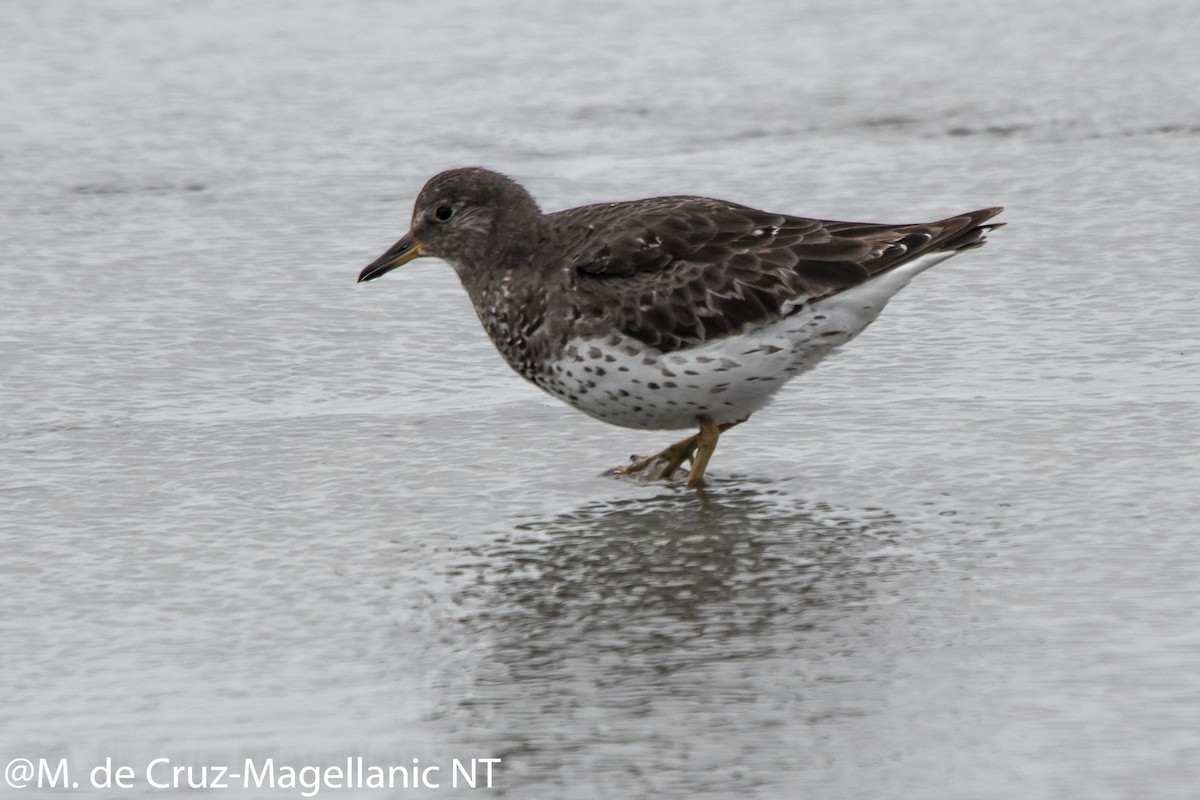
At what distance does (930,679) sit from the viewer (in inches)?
167

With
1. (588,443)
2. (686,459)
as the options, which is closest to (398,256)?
(588,443)

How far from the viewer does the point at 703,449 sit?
6.00 meters

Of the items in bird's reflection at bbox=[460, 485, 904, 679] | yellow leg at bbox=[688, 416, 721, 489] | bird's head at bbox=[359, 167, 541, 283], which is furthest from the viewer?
bird's head at bbox=[359, 167, 541, 283]

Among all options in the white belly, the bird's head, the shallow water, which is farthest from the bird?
the shallow water

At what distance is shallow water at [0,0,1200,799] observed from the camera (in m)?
4.07

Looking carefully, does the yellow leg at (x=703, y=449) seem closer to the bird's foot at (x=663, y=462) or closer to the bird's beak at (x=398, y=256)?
the bird's foot at (x=663, y=462)

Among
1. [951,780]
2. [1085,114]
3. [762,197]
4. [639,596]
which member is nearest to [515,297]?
[639,596]

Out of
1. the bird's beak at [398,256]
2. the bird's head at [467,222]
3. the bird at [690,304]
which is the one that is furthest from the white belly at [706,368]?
the bird's beak at [398,256]

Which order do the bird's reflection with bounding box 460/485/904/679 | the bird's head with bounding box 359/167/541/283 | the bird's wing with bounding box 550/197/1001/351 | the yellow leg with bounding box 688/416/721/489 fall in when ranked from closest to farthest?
1. the bird's reflection with bounding box 460/485/904/679
2. the yellow leg with bounding box 688/416/721/489
3. the bird's wing with bounding box 550/197/1001/351
4. the bird's head with bounding box 359/167/541/283

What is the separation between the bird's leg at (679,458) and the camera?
5938 mm

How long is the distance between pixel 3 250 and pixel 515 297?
2824 mm

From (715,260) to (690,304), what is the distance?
229 mm

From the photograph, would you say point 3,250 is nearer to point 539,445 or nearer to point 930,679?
point 539,445

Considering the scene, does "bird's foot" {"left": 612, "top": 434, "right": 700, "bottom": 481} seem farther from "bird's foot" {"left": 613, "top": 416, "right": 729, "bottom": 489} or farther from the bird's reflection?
the bird's reflection
